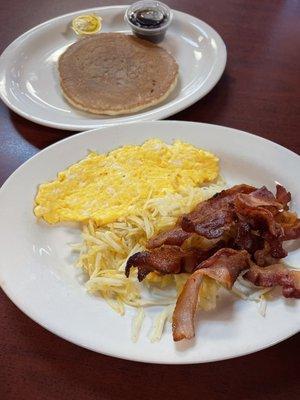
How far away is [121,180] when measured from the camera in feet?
5.95

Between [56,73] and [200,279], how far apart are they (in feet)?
5.03

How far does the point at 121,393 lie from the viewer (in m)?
1.36

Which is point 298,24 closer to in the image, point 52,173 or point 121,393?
point 52,173

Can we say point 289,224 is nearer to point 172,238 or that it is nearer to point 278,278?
point 278,278

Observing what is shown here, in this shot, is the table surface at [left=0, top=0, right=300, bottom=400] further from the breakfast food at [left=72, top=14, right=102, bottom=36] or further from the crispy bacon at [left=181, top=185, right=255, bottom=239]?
the crispy bacon at [left=181, top=185, right=255, bottom=239]

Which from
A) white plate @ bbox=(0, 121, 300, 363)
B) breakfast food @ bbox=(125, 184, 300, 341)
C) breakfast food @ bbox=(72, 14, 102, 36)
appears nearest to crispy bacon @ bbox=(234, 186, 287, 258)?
breakfast food @ bbox=(125, 184, 300, 341)

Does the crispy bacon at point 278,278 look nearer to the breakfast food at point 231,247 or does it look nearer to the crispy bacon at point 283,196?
the breakfast food at point 231,247

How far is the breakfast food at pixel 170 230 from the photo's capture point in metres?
1.42

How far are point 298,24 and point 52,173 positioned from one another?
1736 mm

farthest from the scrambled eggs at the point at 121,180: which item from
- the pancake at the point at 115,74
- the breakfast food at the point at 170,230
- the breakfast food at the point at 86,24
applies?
the breakfast food at the point at 86,24

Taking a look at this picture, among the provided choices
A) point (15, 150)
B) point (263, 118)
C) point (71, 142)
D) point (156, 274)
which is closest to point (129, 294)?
point (156, 274)

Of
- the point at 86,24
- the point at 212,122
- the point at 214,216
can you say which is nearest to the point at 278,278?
the point at 214,216

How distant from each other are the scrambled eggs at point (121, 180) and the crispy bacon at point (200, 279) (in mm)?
379

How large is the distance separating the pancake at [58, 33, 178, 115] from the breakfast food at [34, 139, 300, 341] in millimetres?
432
